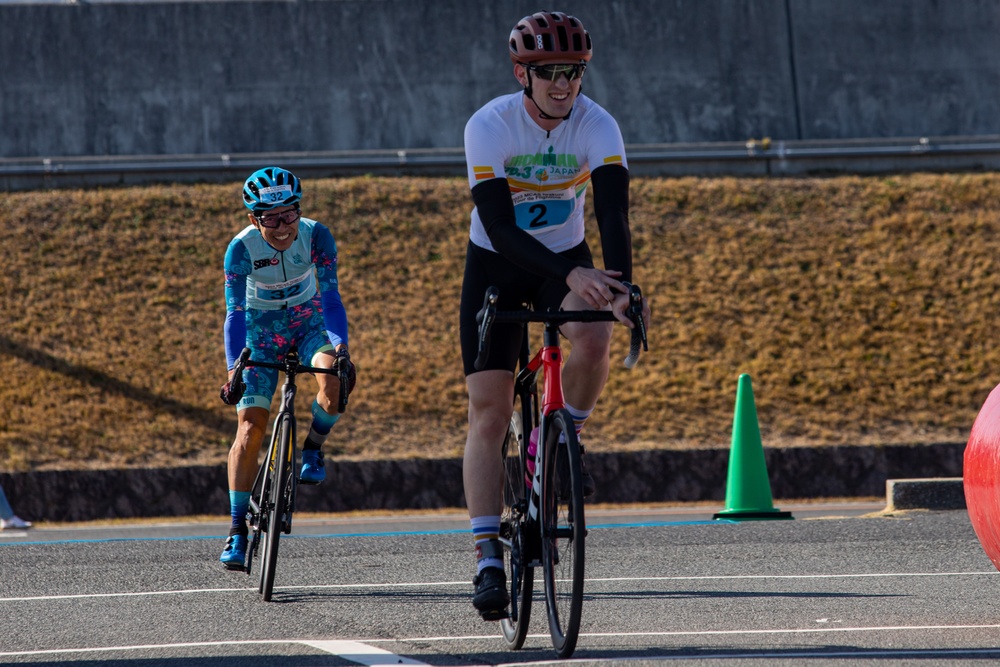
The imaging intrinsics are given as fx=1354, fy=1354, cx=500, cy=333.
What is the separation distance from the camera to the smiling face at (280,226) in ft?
23.4

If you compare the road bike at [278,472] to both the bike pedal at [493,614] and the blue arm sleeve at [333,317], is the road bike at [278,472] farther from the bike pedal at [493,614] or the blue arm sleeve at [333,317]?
the bike pedal at [493,614]

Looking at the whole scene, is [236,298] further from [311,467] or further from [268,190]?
[311,467]

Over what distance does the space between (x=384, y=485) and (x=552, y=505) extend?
418 inches

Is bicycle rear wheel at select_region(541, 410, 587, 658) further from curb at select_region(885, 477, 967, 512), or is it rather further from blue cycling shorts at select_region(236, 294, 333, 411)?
curb at select_region(885, 477, 967, 512)

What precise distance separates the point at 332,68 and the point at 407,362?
9679 mm

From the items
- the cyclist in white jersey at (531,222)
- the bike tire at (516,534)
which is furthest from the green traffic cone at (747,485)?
the cyclist in white jersey at (531,222)

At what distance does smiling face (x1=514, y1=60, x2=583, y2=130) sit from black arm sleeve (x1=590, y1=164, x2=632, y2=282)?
270mm

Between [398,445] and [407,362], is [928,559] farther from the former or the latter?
[407,362]

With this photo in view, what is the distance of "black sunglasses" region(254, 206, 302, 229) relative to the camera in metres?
7.12

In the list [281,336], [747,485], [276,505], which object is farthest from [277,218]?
[747,485]

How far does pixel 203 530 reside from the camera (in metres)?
12.5

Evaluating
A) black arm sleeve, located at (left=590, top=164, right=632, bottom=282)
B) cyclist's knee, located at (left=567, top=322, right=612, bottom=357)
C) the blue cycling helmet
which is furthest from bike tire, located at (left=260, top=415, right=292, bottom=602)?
black arm sleeve, located at (left=590, top=164, right=632, bottom=282)

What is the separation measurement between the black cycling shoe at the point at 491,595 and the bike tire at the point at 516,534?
0.22 ft

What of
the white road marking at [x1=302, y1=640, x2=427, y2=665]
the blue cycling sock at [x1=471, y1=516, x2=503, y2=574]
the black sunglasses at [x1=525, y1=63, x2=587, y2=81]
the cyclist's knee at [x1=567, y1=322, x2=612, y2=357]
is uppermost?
the black sunglasses at [x1=525, y1=63, x2=587, y2=81]
